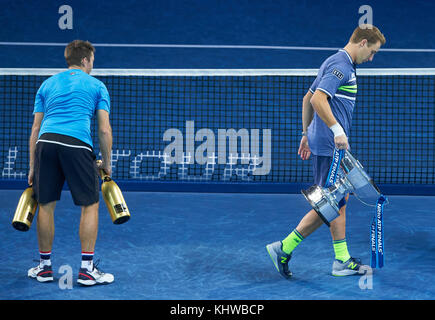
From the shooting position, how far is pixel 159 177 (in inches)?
337

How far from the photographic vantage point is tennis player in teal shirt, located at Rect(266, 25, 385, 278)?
390 cm

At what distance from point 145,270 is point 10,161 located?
5151 millimetres

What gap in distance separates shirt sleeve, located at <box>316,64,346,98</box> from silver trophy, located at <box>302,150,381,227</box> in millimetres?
414

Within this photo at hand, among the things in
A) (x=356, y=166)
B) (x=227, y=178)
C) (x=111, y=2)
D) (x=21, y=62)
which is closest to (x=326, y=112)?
(x=356, y=166)

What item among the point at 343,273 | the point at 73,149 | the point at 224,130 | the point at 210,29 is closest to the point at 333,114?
the point at 343,273

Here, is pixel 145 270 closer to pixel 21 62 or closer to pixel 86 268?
pixel 86 268

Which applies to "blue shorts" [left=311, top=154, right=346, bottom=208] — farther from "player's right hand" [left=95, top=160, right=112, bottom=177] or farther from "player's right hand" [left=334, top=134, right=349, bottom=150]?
"player's right hand" [left=95, top=160, right=112, bottom=177]

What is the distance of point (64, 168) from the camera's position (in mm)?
3838

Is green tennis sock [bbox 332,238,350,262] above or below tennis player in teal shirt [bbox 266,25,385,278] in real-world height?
below

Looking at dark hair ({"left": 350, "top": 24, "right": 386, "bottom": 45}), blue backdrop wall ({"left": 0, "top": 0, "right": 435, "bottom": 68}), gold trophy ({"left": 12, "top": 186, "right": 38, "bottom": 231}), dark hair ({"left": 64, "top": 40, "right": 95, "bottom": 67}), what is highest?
blue backdrop wall ({"left": 0, "top": 0, "right": 435, "bottom": 68})

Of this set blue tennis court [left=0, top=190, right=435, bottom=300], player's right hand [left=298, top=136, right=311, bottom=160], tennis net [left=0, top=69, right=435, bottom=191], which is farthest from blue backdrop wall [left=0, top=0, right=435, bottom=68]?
player's right hand [left=298, top=136, right=311, bottom=160]

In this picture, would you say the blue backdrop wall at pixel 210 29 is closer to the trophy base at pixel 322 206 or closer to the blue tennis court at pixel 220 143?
the blue tennis court at pixel 220 143

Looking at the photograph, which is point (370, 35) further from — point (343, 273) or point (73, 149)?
point (73, 149)

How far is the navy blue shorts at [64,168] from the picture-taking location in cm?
382
